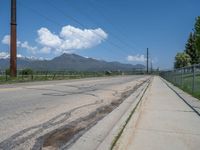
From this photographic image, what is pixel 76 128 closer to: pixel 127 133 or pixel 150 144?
pixel 127 133

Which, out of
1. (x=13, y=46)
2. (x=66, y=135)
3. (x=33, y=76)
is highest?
(x=13, y=46)

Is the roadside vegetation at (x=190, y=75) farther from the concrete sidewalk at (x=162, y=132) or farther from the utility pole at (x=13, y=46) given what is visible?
the utility pole at (x=13, y=46)

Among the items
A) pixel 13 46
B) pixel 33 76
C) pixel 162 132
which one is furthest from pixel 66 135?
pixel 33 76

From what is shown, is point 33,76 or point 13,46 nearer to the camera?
point 13,46

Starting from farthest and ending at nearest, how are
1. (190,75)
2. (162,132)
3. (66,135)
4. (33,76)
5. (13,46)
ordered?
(33,76) < (13,46) < (190,75) < (162,132) < (66,135)

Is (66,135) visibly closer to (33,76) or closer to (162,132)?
A: (162,132)

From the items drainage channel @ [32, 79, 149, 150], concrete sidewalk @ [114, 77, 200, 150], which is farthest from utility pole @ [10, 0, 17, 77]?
drainage channel @ [32, 79, 149, 150]

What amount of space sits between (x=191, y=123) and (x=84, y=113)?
11.3 ft

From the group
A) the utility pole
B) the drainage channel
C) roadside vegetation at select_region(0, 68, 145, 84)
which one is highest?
the utility pole

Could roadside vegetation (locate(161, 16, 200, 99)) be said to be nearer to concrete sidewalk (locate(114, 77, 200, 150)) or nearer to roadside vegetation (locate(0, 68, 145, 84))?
concrete sidewalk (locate(114, 77, 200, 150))

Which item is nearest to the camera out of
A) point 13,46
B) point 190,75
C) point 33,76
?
point 190,75

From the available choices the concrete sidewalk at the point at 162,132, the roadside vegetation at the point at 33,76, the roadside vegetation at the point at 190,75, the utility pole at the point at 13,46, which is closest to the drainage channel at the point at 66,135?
the concrete sidewalk at the point at 162,132

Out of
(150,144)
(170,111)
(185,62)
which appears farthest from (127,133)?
(185,62)

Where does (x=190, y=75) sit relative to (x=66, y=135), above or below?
above
